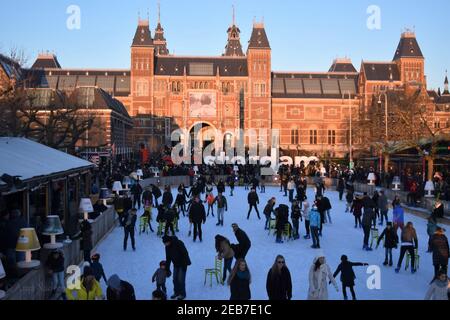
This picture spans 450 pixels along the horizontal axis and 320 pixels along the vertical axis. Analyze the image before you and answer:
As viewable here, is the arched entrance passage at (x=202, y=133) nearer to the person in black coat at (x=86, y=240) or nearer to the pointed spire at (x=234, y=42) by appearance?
the pointed spire at (x=234, y=42)

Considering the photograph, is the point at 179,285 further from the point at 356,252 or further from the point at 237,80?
the point at 237,80

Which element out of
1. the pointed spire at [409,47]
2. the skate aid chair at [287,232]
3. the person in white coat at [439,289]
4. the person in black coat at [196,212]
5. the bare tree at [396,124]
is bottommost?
the skate aid chair at [287,232]

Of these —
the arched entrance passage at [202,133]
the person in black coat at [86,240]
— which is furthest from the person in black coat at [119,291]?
the arched entrance passage at [202,133]

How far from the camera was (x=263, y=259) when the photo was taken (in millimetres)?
10023

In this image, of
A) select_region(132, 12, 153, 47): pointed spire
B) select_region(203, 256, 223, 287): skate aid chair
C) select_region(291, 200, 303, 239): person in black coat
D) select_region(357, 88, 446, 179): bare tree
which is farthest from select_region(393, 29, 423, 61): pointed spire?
select_region(203, 256, 223, 287): skate aid chair

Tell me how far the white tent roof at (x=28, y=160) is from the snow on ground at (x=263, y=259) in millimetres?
2105

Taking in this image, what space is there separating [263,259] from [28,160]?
224 inches

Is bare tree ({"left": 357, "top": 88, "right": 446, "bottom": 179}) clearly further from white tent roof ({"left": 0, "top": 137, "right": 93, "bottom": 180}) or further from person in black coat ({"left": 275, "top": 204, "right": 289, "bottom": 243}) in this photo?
white tent roof ({"left": 0, "top": 137, "right": 93, "bottom": 180})

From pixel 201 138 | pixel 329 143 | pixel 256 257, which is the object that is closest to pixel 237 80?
pixel 201 138

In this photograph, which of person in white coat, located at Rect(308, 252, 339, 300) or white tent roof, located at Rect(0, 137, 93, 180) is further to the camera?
white tent roof, located at Rect(0, 137, 93, 180)

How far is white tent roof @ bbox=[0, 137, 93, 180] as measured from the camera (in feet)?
31.9

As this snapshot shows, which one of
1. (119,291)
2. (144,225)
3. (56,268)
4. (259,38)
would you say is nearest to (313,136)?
(259,38)

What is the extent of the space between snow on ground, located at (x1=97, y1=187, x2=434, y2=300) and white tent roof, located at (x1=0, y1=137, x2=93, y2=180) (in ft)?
6.91

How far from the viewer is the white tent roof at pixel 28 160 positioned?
9712 millimetres
